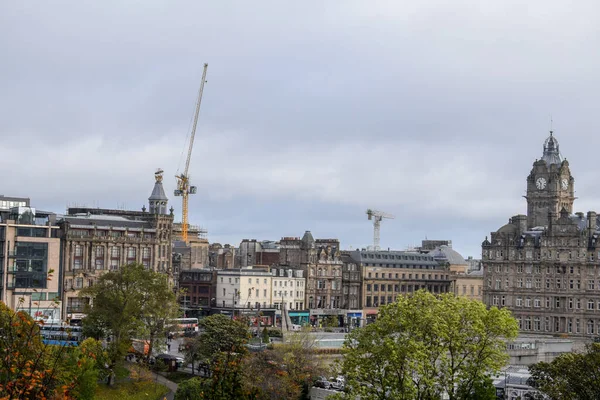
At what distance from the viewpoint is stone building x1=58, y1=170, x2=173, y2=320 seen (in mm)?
168875

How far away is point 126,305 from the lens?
404 ft

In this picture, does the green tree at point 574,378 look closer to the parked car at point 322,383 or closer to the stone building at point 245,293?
the parked car at point 322,383

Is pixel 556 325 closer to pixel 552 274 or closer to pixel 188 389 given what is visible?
pixel 552 274

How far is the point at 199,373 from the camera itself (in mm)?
128000

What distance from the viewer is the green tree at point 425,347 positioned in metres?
76.3

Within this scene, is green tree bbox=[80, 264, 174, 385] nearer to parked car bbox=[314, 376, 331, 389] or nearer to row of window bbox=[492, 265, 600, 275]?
parked car bbox=[314, 376, 331, 389]

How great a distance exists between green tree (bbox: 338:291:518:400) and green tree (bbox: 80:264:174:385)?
49597 millimetres

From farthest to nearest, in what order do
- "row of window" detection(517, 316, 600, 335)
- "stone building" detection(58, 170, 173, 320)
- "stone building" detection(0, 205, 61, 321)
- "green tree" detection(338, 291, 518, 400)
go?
"row of window" detection(517, 316, 600, 335), "stone building" detection(58, 170, 173, 320), "stone building" detection(0, 205, 61, 321), "green tree" detection(338, 291, 518, 400)

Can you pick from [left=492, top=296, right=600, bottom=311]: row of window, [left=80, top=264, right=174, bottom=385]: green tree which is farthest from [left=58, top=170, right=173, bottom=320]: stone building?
[left=492, top=296, right=600, bottom=311]: row of window

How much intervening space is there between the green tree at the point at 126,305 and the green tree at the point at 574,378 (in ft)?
178

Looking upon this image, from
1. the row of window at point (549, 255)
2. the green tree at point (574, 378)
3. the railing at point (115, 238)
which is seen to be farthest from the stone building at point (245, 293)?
the green tree at point (574, 378)

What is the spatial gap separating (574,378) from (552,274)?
111 m

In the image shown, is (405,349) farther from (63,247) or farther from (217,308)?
(217,308)

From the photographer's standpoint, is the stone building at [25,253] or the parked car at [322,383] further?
the stone building at [25,253]
